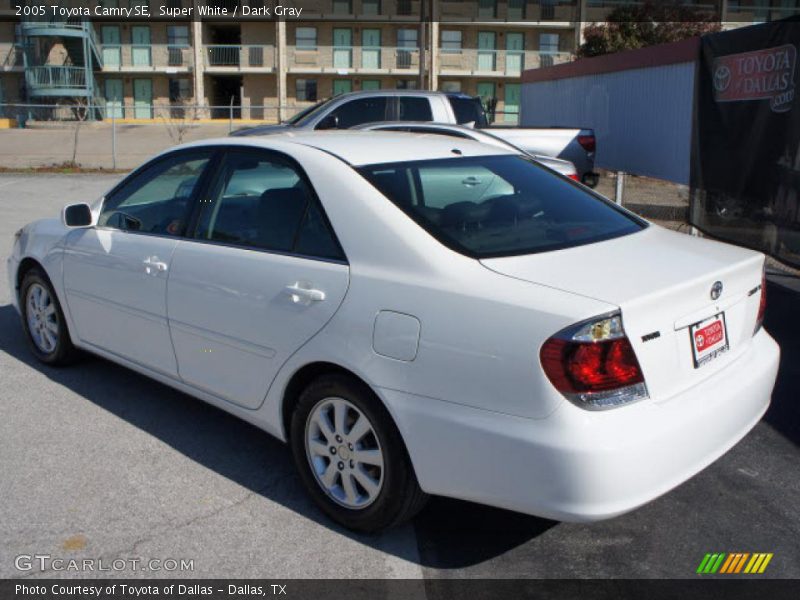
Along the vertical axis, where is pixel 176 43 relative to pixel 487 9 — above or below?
below

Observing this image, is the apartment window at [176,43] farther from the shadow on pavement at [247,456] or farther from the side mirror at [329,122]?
the shadow on pavement at [247,456]

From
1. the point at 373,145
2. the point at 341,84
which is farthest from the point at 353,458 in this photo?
the point at 341,84

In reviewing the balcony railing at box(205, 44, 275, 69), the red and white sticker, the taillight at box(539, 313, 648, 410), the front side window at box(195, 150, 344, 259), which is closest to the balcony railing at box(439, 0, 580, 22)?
the balcony railing at box(205, 44, 275, 69)

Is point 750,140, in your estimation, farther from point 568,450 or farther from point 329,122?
point 329,122

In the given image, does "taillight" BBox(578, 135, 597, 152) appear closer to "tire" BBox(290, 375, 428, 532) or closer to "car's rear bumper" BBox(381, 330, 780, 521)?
"car's rear bumper" BBox(381, 330, 780, 521)

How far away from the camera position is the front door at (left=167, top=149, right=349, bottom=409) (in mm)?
3572

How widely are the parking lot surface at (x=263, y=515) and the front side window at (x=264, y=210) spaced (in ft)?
3.74

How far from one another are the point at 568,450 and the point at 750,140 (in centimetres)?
626

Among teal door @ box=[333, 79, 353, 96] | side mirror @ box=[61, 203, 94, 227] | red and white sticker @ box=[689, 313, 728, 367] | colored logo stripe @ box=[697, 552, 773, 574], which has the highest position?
teal door @ box=[333, 79, 353, 96]

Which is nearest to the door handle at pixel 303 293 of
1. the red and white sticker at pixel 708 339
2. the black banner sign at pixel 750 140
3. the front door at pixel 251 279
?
the front door at pixel 251 279

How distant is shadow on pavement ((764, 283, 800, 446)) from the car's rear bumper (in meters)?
1.81

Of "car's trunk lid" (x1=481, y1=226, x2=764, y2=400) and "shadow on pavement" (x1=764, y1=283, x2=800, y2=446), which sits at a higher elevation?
"car's trunk lid" (x1=481, y1=226, x2=764, y2=400)

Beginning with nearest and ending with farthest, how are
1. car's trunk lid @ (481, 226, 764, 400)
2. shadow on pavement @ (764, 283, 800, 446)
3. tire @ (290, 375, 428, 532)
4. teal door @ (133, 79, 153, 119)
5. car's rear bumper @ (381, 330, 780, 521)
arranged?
car's rear bumper @ (381, 330, 780, 521) → car's trunk lid @ (481, 226, 764, 400) → tire @ (290, 375, 428, 532) → shadow on pavement @ (764, 283, 800, 446) → teal door @ (133, 79, 153, 119)

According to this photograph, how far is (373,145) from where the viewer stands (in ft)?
13.4
